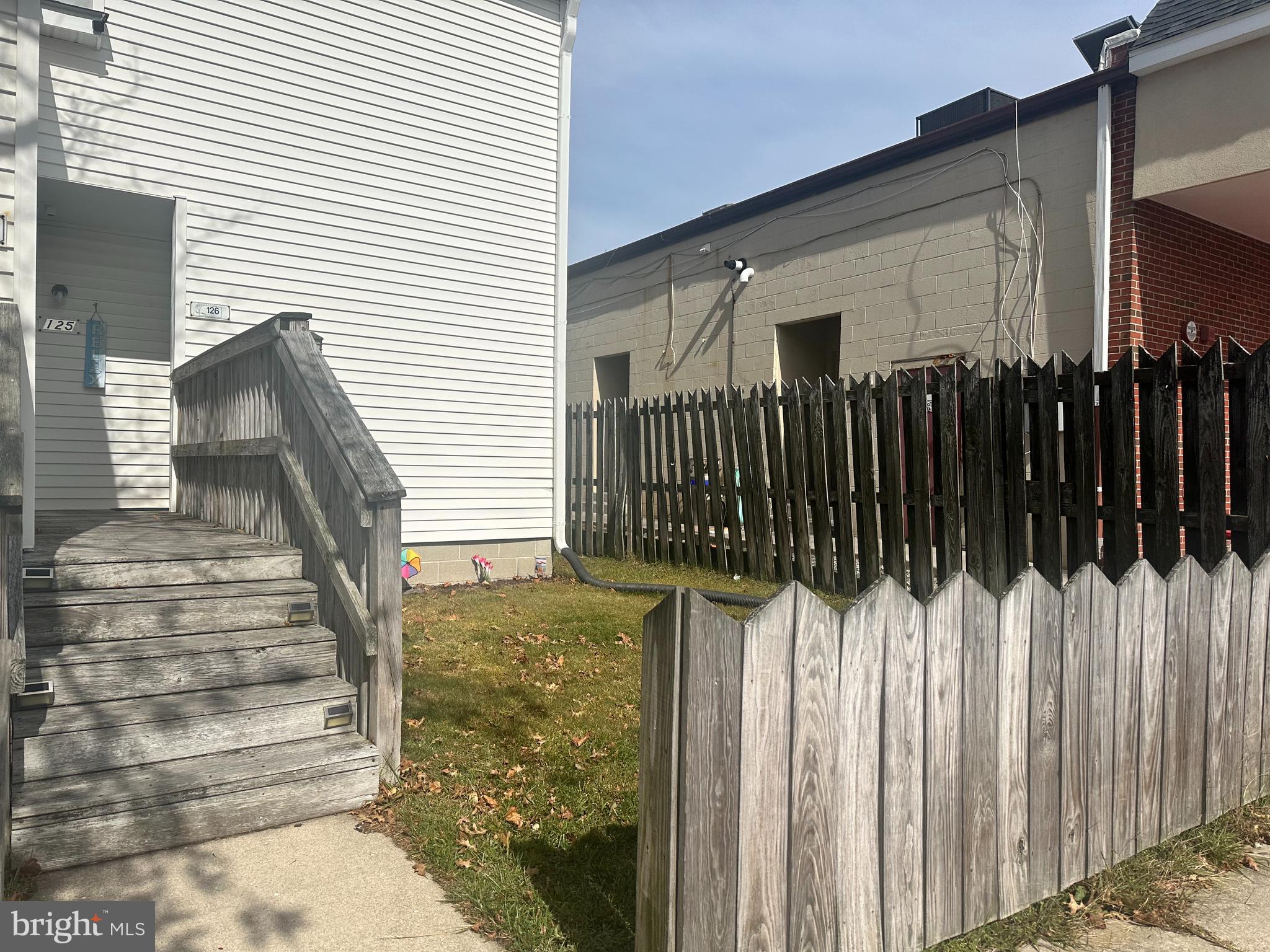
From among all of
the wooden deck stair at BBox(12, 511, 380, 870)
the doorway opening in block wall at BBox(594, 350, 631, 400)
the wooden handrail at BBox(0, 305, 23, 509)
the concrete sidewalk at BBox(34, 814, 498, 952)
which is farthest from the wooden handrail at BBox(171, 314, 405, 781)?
the doorway opening in block wall at BBox(594, 350, 631, 400)

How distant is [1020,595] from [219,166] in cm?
732

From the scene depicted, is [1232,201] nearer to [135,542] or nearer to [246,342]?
[246,342]

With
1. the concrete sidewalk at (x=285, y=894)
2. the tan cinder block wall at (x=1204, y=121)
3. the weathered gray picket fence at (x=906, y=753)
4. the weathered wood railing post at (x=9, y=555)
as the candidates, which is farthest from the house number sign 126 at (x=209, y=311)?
the tan cinder block wall at (x=1204, y=121)

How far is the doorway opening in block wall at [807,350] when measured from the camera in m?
12.6

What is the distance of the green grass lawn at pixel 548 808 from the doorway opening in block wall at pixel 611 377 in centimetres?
1044

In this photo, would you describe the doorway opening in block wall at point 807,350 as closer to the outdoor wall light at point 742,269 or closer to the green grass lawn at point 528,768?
the outdoor wall light at point 742,269

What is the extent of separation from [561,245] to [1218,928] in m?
8.20

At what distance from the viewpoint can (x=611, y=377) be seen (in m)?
16.8

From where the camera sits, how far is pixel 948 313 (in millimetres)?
10180

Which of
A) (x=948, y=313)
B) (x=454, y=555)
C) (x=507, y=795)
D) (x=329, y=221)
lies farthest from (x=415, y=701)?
(x=948, y=313)

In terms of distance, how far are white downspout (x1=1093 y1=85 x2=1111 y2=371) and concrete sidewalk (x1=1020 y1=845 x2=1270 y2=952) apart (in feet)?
21.5

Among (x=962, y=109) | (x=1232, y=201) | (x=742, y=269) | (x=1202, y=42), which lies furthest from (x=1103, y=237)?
(x=742, y=269)

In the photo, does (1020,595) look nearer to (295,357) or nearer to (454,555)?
(295,357)

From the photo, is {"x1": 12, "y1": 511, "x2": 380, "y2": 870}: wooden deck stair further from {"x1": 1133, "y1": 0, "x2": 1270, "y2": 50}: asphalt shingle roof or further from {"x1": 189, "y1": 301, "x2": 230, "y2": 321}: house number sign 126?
{"x1": 1133, "y1": 0, "x2": 1270, "y2": 50}: asphalt shingle roof
